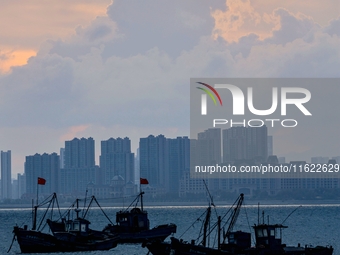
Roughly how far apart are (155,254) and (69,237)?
13.7m

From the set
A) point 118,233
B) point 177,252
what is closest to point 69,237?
point 118,233

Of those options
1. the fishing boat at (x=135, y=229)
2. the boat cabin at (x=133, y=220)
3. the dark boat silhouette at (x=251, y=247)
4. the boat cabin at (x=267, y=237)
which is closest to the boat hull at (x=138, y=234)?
the fishing boat at (x=135, y=229)

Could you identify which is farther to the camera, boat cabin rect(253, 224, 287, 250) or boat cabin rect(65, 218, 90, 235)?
boat cabin rect(65, 218, 90, 235)

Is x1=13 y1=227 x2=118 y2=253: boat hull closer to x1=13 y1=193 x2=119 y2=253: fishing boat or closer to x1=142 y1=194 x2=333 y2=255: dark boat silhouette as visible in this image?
x1=13 y1=193 x2=119 y2=253: fishing boat

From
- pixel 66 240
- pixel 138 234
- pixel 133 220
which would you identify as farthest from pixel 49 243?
pixel 133 220

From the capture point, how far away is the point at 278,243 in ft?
248

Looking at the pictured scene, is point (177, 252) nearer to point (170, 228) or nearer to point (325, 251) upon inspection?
point (325, 251)

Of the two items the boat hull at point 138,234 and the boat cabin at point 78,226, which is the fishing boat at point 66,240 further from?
the boat hull at point 138,234

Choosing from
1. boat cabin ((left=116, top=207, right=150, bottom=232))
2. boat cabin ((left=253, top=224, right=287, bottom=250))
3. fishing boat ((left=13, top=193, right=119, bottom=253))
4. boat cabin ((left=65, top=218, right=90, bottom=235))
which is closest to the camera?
boat cabin ((left=253, top=224, right=287, bottom=250))

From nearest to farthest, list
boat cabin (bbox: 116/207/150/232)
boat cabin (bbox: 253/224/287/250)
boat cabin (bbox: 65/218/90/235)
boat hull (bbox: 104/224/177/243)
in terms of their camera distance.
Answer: boat cabin (bbox: 253/224/287/250) < boat cabin (bbox: 65/218/90/235) < boat hull (bbox: 104/224/177/243) < boat cabin (bbox: 116/207/150/232)

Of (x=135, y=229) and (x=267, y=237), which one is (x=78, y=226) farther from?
(x=267, y=237)

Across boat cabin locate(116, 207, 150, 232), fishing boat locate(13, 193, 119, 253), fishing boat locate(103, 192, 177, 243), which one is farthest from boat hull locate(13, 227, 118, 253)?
boat cabin locate(116, 207, 150, 232)

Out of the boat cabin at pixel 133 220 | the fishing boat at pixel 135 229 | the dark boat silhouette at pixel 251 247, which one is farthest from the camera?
the boat cabin at pixel 133 220

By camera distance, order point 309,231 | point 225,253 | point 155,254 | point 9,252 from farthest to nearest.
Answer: point 309,231
point 9,252
point 155,254
point 225,253
